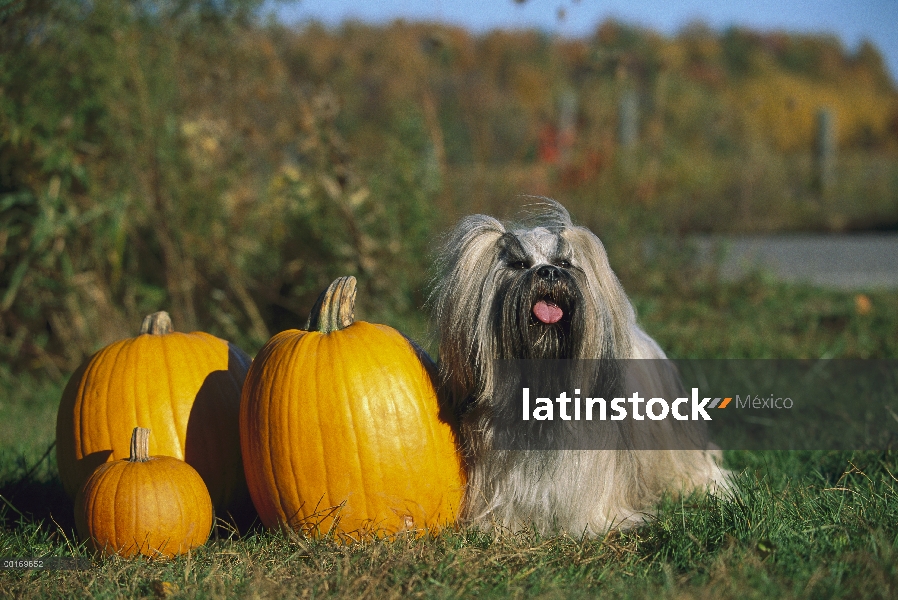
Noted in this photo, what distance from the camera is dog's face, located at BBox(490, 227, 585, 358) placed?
267 cm

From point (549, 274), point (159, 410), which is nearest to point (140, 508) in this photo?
point (159, 410)

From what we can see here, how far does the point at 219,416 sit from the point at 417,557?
40.0 inches

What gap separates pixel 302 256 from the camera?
621 cm

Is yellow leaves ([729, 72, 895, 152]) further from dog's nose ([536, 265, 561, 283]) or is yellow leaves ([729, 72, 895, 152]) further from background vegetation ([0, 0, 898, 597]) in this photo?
dog's nose ([536, 265, 561, 283])

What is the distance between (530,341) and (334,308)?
77 centimetres

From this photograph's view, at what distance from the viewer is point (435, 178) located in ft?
21.5

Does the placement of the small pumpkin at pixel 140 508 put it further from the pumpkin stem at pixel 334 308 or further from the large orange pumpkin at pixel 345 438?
the pumpkin stem at pixel 334 308

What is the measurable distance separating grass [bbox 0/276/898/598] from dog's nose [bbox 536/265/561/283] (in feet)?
2.91

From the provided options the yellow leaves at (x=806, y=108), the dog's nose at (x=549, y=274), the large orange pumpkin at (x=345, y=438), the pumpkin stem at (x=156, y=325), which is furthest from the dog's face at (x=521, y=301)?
the yellow leaves at (x=806, y=108)

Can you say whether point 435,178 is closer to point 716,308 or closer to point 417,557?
point 716,308

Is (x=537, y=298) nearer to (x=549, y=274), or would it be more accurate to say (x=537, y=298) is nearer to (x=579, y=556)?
(x=549, y=274)

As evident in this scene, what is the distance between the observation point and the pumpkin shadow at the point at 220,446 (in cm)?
318

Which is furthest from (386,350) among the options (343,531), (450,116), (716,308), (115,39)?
(450,116)

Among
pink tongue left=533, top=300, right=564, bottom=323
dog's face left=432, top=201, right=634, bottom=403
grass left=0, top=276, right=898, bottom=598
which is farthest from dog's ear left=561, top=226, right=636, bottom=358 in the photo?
grass left=0, top=276, right=898, bottom=598
